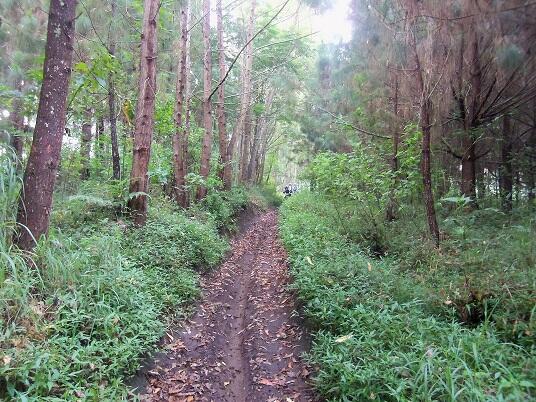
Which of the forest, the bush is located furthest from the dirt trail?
the bush

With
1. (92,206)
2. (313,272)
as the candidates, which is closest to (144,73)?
(92,206)

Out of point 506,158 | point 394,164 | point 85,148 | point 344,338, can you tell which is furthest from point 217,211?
point 506,158

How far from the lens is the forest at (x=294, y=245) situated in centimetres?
356

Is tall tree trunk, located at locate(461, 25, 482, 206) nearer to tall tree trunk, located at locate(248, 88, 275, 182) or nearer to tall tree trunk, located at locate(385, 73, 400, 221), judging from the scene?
tall tree trunk, located at locate(385, 73, 400, 221)

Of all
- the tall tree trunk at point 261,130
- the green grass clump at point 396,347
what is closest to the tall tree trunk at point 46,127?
the green grass clump at point 396,347

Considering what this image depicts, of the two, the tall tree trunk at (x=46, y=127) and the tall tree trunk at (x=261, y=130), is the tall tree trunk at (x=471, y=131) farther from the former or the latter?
the tall tree trunk at (x=261, y=130)

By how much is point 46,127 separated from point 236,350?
3.85m

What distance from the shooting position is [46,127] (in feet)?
14.1

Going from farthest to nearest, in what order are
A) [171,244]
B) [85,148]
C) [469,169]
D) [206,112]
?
[206,112], [85,148], [469,169], [171,244]

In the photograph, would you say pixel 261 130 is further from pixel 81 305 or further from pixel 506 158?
pixel 81 305

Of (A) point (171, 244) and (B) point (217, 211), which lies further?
(B) point (217, 211)

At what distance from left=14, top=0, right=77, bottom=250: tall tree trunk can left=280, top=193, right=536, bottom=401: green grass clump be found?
3.81 metres

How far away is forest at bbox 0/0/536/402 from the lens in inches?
140

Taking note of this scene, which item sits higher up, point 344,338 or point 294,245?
point 294,245
